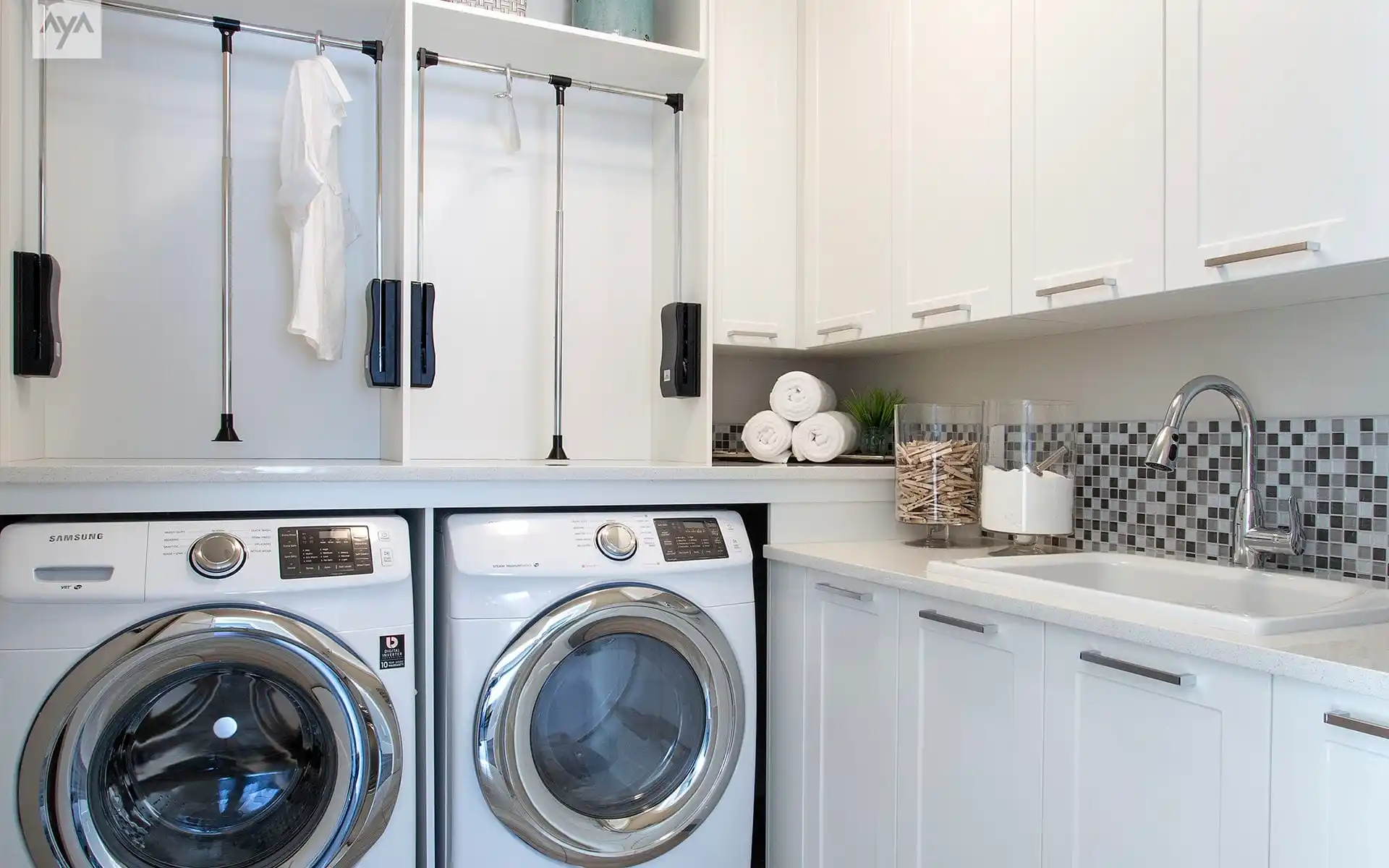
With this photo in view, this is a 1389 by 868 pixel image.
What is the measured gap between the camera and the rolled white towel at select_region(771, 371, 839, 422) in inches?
92.5

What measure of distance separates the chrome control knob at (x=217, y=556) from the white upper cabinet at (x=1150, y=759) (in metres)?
1.39

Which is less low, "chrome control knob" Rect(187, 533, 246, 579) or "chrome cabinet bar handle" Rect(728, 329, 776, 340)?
"chrome cabinet bar handle" Rect(728, 329, 776, 340)

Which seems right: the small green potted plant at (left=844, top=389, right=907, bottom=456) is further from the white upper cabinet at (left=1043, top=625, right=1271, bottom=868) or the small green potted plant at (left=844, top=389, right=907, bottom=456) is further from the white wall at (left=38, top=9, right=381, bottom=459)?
the white wall at (left=38, top=9, right=381, bottom=459)

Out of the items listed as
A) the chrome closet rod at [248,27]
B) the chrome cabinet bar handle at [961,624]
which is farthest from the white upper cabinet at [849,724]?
the chrome closet rod at [248,27]

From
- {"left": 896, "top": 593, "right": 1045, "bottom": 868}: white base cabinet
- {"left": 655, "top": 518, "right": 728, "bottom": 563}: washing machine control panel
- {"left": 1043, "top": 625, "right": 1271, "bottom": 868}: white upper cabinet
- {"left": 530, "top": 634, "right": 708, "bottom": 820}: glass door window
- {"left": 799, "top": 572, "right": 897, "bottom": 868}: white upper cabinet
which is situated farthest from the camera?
{"left": 655, "top": 518, "right": 728, "bottom": 563}: washing machine control panel

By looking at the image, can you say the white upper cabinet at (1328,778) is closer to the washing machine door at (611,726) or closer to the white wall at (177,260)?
the washing machine door at (611,726)

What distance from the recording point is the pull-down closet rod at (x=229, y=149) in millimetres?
2121

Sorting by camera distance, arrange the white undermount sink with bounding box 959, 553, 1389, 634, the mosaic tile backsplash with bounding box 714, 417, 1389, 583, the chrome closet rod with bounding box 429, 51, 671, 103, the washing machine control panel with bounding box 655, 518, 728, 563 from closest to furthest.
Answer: the white undermount sink with bounding box 959, 553, 1389, 634
the mosaic tile backsplash with bounding box 714, 417, 1389, 583
the washing machine control panel with bounding box 655, 518, 728, 563
the chrome closet rod with bounding box 429, 51, 671, 103

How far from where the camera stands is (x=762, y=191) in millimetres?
2438

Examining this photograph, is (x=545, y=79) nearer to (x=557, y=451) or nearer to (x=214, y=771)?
(x=557, y=451)

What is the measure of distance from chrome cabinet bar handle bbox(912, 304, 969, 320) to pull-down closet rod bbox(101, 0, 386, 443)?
122 cm

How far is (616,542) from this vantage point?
6.36 feet

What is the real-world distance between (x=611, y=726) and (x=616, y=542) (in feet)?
1.29

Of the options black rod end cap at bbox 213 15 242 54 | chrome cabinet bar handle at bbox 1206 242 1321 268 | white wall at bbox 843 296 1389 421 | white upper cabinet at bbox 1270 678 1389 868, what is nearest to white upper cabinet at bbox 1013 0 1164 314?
chrome cabinet bar handle at bbox 1206 242 1321 268
